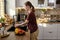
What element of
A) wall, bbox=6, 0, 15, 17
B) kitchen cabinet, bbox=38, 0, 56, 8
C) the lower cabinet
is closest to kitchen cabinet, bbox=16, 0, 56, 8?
kitchen cabinet, bbox=38, 0, 56, 8

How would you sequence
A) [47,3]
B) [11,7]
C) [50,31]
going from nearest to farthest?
1. [50,31]
2. [11,7]
3. [47,3]

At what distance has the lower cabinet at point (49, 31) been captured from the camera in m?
5.57

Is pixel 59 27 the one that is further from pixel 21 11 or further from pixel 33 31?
pixel 33 31

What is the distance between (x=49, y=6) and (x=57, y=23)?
0.77m

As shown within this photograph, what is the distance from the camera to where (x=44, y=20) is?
5777 mm

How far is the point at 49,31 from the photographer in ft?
18.5

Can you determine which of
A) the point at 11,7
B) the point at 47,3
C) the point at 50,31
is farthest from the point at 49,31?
the point at 11,7

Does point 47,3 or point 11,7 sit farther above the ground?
point 47,3

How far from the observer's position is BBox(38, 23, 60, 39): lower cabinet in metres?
5.57

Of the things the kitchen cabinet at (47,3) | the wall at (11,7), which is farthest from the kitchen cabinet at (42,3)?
the wall at (11,7)

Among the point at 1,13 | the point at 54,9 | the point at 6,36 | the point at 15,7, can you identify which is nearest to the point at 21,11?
the point at 15,7

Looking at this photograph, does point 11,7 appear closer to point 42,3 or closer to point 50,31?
point 42,3

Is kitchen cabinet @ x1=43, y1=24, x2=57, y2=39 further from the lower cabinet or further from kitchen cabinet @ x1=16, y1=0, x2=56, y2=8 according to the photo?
kitchen cabinet @ x1=16, y1=0, x2=56, y2=8

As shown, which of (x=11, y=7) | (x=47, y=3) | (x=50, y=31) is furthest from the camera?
(x=47, y=3)
